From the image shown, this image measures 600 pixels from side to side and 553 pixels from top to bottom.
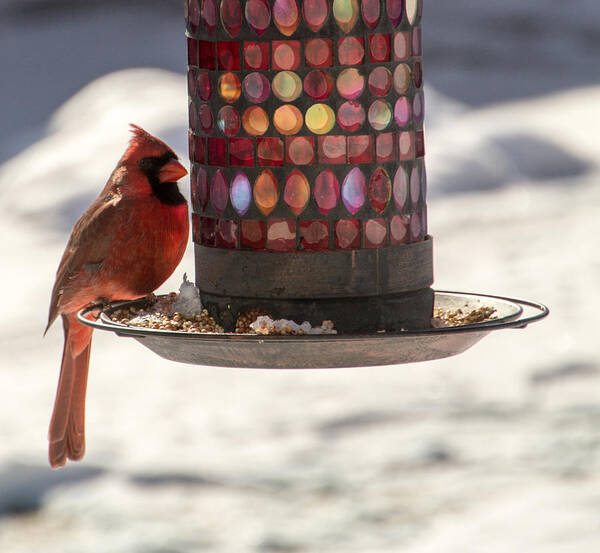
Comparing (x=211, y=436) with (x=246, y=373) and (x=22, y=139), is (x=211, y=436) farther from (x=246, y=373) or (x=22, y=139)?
(x=22, y=139)

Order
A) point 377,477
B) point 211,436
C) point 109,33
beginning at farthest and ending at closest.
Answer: point 377,477 < point 211,436 < point 109,33

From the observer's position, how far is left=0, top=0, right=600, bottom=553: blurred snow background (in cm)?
766

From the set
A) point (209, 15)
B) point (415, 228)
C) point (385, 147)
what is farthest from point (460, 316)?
→ point (209, 15)

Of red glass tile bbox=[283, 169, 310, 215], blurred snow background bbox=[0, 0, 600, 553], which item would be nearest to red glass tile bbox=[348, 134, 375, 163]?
red glass tile bbox=[283, 169, 310, 215]

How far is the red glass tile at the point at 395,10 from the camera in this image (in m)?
2.58

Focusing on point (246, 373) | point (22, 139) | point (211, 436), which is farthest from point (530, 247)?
point (22, 139)

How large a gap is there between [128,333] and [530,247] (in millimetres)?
6752

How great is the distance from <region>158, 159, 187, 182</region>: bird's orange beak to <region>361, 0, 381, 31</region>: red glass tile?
24.6 inches

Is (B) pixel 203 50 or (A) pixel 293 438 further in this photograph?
(A) pixel 293 438

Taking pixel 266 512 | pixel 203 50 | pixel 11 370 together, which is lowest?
pixel 266 512

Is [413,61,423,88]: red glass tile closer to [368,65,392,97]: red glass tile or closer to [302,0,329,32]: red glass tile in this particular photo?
[368,65,392,97]: red glass tile

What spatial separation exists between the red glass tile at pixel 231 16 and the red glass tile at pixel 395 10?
32cm

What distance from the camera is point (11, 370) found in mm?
8961

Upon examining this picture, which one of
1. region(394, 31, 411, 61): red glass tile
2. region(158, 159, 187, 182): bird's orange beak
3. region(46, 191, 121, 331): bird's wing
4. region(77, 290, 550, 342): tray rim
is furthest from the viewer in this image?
region(46, 191, 121, 331): bird's wing
